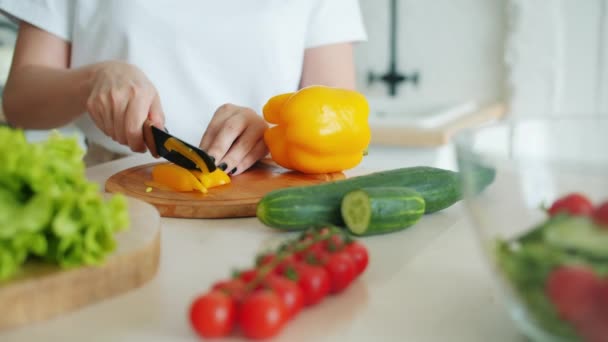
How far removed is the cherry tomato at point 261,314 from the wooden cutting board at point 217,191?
0.42m

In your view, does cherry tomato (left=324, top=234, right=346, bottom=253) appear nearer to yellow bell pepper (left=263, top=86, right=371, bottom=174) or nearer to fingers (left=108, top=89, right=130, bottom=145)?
yellow bell pepper (left=263, top=86, right=371, bottom=174)

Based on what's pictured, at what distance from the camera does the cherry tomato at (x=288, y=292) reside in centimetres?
57

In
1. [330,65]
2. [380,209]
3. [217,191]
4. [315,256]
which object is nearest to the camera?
[315,256]

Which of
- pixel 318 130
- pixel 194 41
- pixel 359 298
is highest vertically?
pixel 194 41

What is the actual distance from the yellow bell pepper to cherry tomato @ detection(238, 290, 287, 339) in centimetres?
57

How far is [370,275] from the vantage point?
0.73 metres

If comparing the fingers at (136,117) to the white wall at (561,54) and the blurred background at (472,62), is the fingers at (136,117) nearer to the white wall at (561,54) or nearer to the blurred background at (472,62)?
the blurred background at (472,62)

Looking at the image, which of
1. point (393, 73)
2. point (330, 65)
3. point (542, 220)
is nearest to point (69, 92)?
point (330, 65)

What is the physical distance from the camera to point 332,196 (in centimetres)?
88

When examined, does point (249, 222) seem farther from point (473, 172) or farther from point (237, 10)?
point (237, 10)

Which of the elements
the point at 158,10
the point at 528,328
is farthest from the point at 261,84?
the point at 528,328

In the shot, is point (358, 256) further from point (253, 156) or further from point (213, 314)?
point (253, 156)

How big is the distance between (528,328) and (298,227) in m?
0.40

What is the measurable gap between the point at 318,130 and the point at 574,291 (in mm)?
696
